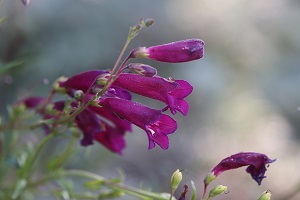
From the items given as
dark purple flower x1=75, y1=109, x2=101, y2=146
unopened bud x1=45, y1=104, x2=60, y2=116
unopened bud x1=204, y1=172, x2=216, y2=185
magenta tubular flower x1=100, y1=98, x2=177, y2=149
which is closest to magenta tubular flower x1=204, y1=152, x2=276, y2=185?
unopened bud x1=204, y1=172, x2=216, y2=185

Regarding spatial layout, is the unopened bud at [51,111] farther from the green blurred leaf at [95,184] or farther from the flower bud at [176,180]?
the flower bud at [176,180]

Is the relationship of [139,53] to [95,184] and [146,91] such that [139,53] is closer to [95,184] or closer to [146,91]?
[146,91]

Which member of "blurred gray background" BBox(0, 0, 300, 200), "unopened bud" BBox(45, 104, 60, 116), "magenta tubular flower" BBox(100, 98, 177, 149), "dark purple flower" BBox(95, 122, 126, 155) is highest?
"magenta tubular flower" BBox(100, 98, 177, 149)

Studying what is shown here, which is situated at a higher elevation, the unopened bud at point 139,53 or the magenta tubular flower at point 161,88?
the unopened bud at point 139,53

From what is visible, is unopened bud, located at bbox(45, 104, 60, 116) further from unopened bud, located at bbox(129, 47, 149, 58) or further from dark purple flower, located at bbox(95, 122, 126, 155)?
unopened bud, located at bbox(129, 47, 149, 58)

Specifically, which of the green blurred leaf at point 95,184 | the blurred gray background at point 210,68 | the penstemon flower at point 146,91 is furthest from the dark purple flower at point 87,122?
the blurred gray background at point 210,68

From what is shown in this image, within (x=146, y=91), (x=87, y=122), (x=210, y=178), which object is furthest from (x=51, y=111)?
(x=210, y=178)
